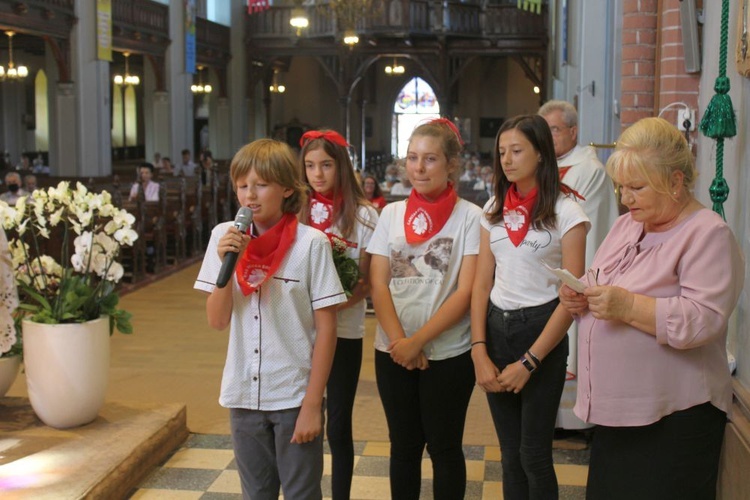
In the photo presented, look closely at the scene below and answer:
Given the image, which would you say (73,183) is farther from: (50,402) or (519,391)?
(519,391)

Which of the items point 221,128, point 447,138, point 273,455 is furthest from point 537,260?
point 221,128

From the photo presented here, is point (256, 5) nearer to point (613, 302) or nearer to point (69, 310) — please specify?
point (69, 310)

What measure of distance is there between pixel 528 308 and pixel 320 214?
86cm

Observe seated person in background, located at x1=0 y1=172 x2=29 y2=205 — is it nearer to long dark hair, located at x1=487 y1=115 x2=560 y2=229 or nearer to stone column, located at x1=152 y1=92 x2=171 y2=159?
stone column, located at x1=152 y1=92 x2=171 y2=159

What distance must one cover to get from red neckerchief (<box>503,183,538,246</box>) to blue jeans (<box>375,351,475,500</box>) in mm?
446

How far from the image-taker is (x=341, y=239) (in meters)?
3.26

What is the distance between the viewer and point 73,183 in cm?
1520

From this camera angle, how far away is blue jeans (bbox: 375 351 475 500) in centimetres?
304

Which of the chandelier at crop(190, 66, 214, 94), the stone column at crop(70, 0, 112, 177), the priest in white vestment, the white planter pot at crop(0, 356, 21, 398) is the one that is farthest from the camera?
the chandelier at crop(190, 66, 214, 94)

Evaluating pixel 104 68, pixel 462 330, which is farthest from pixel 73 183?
pixel 462 330

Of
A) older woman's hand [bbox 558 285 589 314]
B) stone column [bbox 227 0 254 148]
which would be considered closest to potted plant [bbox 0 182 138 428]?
older woman's hand [bbox 558 285 589 314]

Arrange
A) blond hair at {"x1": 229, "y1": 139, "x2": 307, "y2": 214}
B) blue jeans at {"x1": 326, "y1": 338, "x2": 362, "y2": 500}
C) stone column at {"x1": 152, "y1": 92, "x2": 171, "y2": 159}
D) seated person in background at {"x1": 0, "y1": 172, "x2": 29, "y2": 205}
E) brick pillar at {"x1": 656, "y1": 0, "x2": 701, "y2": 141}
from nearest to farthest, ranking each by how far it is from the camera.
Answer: blond hair at {"x1": 229, "y1": 139, "x2": 307, "y2": 214} < blue jeans at {"x1": 326, "y1": 338, "x2": 362, "y2": 500} < brick pillar at {"x1": 656, "y1": 0, "x2": 701, "y2": 141} < seated person in background at {"x1": 0, "y1": 172, "x2": 29, "y2": 205} < stone column at {"x1": 152, "y1": 92, "x2": 171, "y2": 159}

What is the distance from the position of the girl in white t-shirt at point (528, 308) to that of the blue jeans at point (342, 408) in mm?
506

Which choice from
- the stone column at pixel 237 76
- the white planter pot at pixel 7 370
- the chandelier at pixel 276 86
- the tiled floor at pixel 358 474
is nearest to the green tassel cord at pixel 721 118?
the tiled floor at pixel 358 474
